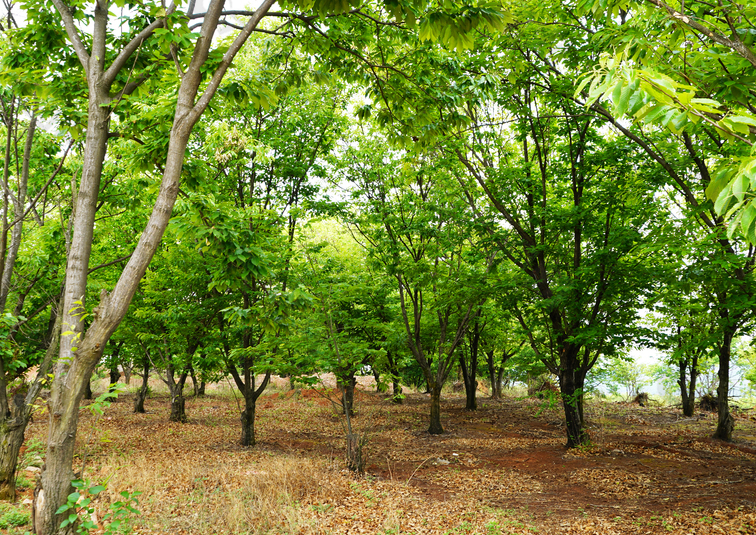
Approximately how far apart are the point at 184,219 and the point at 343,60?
2.54 meters

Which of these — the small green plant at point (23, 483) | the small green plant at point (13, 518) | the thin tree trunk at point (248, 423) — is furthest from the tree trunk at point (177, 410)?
the small green plant at point (13, 518)

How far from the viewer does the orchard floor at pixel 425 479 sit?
585cm

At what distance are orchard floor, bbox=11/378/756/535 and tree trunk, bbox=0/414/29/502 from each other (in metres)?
0.30

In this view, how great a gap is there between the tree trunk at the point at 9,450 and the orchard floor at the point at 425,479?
303mm

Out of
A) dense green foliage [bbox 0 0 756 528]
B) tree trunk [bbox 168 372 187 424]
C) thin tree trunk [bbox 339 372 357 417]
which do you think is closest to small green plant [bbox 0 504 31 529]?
dense green foliage [bbox 0 0 756 528]

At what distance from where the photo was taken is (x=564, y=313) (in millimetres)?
11602

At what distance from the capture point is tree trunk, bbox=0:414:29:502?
606 centimetres

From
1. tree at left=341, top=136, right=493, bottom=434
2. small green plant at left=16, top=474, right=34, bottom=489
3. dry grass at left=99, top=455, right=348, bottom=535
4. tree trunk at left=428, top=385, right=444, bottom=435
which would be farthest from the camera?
tree trunk at left=428, top=385, right=444, bottom=435

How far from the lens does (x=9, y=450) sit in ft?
20.1

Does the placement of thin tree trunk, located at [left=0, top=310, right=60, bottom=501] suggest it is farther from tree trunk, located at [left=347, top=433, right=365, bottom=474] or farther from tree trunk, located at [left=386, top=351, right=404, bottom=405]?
tree trunk, located at [left=386, top=351, right=404, bottom=405]

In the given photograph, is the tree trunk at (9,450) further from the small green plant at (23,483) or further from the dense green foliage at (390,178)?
the small green plant at (23,483)

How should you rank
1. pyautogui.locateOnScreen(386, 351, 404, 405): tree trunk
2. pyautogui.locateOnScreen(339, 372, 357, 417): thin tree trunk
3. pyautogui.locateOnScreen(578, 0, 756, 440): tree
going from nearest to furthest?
pyautogui.locateOnScreen(578, 0, 756, 440): tree < pyautogui.locateOnScreen(339, 372, 357, 417): thin tree trunk < pyautogui.locateOnScreen(386, 351, 404, 405): tree trunk

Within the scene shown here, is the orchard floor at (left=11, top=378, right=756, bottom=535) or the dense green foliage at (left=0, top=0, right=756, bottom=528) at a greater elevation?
the dense green foliage at (left=0, top=0, right=756, bottom=528)

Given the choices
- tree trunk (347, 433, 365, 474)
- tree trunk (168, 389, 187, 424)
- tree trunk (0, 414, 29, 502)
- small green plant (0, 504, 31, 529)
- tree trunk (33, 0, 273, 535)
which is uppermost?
tree trunk (33, 0, 273, 535)
